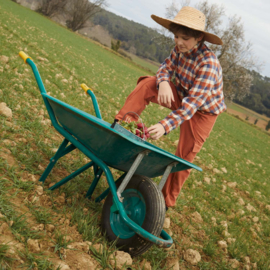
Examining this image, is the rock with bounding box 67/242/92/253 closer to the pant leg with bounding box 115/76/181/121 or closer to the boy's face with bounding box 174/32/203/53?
the pant leg with bounding box 115/76/181/121

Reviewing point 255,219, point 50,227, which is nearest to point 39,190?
point 50,227

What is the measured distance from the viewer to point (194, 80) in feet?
8.15

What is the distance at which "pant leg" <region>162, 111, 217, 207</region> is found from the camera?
8.66ft

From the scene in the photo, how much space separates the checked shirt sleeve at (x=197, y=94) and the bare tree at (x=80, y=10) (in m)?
55.2

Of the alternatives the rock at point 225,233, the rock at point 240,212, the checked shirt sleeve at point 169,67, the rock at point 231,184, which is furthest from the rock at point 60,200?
the rock at point 231,184

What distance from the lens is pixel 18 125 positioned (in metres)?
3.07

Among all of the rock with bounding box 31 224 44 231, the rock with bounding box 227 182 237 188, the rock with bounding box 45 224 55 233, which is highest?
the rock with bounding box 227 182 237 188

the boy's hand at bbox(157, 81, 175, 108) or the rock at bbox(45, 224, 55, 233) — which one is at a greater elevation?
the boy's hand at bbox(157, 81, 175, 108)

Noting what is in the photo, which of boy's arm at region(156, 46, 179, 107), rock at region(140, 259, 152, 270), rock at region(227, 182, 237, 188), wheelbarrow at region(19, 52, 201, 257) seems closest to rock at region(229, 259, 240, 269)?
wheelbarrow at region(19, 52, 201, 257)

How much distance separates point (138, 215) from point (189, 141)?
1098mm

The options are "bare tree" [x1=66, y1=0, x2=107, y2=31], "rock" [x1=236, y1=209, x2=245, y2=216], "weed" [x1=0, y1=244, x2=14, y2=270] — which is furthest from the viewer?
"bare tree" [x1=66, y1=0, x2=107, y2=31]

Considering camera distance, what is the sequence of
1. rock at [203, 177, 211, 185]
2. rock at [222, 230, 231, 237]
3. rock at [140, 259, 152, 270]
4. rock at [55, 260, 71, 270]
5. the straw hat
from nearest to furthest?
rock at [55, 260, 71, 270] < rock at [140, 259, 152, 270] < the straw hat < rock at [222, 230, 231, 237] < rock at [203, 177, 211, 185]

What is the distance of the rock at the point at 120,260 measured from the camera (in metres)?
1.76

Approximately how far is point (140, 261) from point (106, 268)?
384 millimetres
